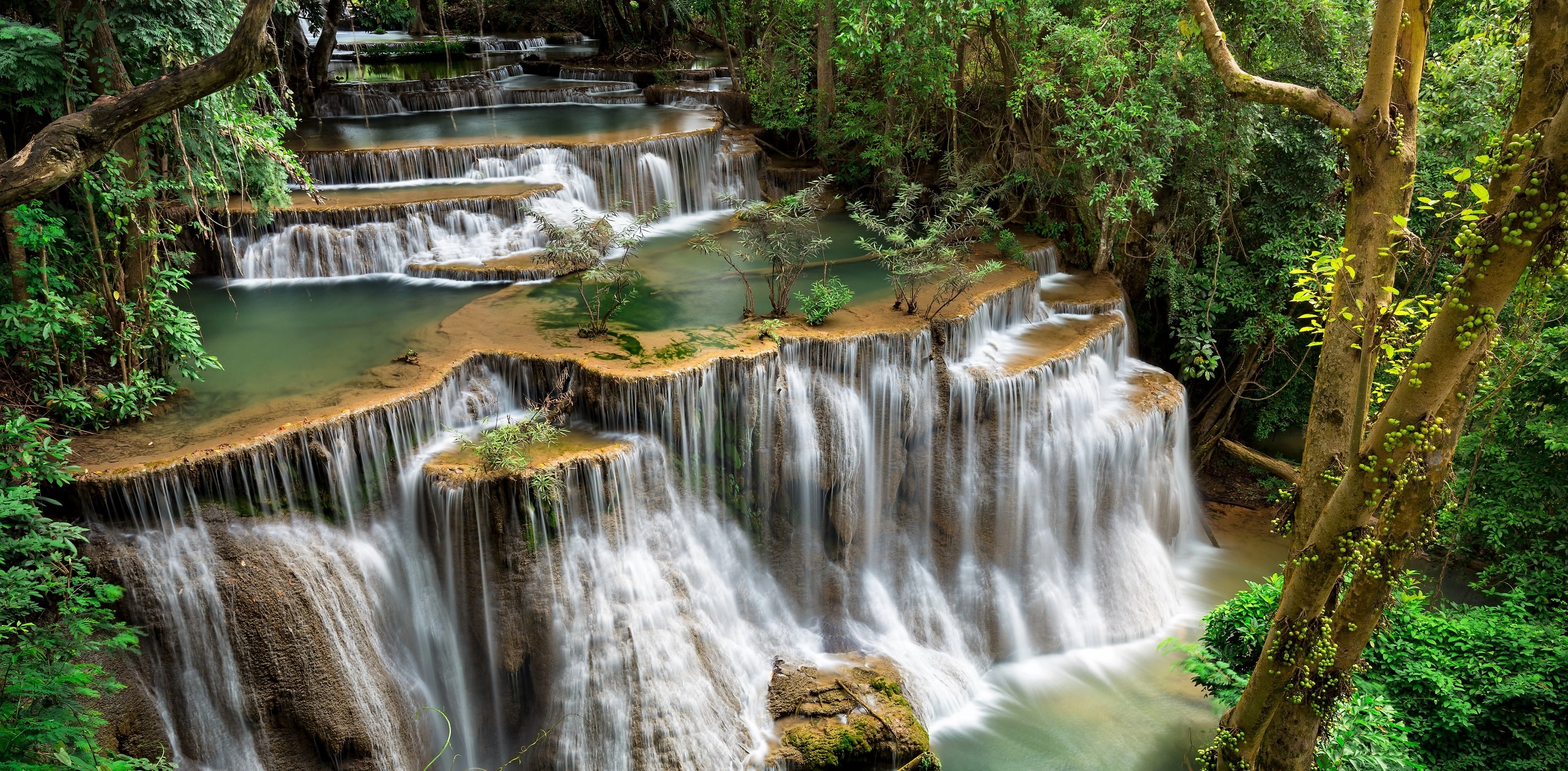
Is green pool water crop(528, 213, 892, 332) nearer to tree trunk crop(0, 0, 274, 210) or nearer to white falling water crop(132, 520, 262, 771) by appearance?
white falling water crop(132, 520, 262, 771)

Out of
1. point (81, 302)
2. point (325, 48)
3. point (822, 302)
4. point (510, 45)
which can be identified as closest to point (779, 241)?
point (822, 302)

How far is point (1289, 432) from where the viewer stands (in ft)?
44.0

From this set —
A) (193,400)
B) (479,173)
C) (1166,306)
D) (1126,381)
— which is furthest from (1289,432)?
(193,400)

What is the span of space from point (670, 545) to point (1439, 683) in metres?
6.03

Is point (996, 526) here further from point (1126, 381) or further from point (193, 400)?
point (193, 400)

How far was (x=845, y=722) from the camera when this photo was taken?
25.1 ft

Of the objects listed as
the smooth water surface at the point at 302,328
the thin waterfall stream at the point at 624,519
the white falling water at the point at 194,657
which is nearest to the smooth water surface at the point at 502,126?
the thin waterfall stream at the point at 624,519

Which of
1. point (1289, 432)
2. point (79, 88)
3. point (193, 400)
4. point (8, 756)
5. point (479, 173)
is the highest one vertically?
point (79, 88)

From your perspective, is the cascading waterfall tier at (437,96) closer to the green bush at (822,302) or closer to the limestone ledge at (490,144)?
the limestone ledge at (490,144)

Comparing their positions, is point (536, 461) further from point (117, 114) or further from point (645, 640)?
point (117, 114)

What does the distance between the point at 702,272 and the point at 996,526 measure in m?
4.53

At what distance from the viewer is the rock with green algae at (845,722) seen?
746cm

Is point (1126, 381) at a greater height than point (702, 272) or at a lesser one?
lesser

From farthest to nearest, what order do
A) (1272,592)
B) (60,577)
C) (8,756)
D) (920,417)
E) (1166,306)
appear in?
(1166,306), (920,417), (1272,592), (60,577), (8,756)
